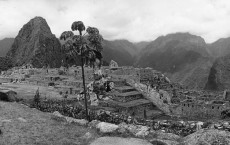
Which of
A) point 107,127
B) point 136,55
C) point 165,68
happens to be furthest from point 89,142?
point 136,55

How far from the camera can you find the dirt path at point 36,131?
38.7 ft

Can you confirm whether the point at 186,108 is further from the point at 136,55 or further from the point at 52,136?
the point at 136,55

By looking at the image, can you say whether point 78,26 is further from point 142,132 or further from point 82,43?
point 142,132

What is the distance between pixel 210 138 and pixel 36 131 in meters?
8.94

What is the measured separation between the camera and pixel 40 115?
1708cm

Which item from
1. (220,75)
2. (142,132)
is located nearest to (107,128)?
(142,132)

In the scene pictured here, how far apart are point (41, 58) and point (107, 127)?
608 feet

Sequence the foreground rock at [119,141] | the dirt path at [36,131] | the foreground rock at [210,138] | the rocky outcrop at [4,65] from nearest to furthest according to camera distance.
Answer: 1. the foreground rock at [210,138]
2. the foreground rock at [119,141]
3. the dirt path at [36,131]
4. the rocky outcrop at [4,65]

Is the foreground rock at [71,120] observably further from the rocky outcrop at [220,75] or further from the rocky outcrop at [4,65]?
the rocky outcrop at [4,65]

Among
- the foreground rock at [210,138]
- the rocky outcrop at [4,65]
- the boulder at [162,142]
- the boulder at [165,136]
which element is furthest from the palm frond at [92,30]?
the rocky outcrop at [4,65]

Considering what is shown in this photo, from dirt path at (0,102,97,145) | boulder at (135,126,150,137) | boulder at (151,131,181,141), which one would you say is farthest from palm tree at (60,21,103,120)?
boulder at (151,131,181,141)

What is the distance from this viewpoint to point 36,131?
13.4m

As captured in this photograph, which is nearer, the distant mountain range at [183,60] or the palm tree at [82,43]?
the palm tree at [82,43]

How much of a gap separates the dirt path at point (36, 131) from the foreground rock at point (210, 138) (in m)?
4.83
